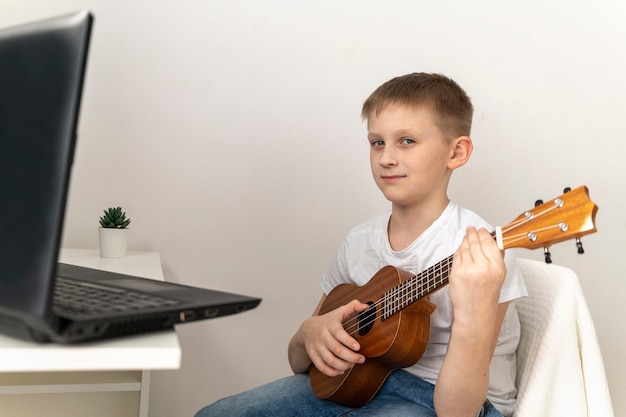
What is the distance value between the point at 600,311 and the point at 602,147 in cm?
46

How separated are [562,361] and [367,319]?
32 cm

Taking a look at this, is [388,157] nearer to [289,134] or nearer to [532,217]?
[532,217]

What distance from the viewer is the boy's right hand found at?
115 cm

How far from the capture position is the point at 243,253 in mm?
1818

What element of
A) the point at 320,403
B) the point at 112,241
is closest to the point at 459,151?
the point at 320,403

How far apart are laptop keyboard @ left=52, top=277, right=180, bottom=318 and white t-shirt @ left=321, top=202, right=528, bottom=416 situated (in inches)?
25.1

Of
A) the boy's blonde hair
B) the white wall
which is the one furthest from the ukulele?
the white wall

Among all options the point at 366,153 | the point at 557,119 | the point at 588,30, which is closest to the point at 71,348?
the point at 366,153

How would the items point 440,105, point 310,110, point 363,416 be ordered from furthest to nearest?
point 310,110, point 440,105, point 363,416

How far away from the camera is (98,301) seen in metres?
0.65

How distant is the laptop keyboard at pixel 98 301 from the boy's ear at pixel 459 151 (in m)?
0.77

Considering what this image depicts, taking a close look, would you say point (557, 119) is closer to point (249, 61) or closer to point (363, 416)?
point (249, 61)

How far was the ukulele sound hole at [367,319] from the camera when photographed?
1.17 meters

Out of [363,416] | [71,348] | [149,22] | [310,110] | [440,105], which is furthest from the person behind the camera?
[310,110]
